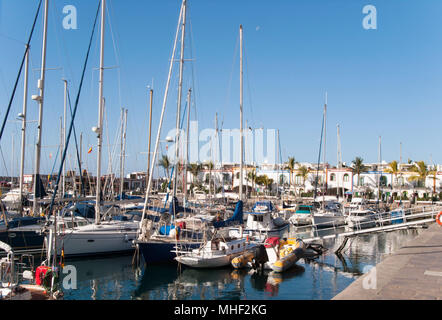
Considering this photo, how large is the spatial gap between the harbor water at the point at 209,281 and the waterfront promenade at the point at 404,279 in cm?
333


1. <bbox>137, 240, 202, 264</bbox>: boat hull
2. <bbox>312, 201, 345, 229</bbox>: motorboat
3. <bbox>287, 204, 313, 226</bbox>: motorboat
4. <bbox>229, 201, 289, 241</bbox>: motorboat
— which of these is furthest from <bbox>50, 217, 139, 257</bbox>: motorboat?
<bbox>287, 204, 313, 226</bbox>: motorboat

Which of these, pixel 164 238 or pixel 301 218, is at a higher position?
pixel 164 238

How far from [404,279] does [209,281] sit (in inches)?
385

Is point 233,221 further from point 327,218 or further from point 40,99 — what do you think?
point 327,218

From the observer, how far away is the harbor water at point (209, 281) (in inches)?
694

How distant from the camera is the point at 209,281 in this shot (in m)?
20.0

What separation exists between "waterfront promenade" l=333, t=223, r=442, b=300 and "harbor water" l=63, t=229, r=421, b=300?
333 centimetres

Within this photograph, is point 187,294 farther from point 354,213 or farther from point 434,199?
point 434,199

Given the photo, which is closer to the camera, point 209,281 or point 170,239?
point 209,281

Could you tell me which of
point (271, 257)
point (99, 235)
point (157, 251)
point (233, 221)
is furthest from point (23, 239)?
point (271, 257)

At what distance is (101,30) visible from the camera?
26.3 meters

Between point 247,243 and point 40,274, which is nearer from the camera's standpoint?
point 40,274
